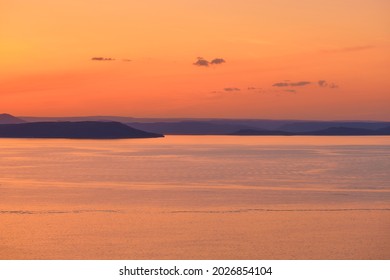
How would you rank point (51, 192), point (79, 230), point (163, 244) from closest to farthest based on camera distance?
point (163, 244), point (79, 230), point (51, 192)

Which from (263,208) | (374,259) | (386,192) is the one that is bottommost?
(374,259)

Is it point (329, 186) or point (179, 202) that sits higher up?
point (329, 186)

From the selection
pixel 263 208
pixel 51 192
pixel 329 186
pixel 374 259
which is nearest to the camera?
pixel 374 259

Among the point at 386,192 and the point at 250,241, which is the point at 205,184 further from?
the point at 250,241

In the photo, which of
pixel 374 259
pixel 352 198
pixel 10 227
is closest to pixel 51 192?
pixel 10 227

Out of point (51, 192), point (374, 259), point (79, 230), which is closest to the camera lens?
point (374, 259)

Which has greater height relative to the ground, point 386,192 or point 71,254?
point 386,192

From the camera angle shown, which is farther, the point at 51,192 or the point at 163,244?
the point at 51,192

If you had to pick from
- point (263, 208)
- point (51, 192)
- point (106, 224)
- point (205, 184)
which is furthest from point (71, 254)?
point (205, 184)

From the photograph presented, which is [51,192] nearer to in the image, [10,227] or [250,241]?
[10,227]
